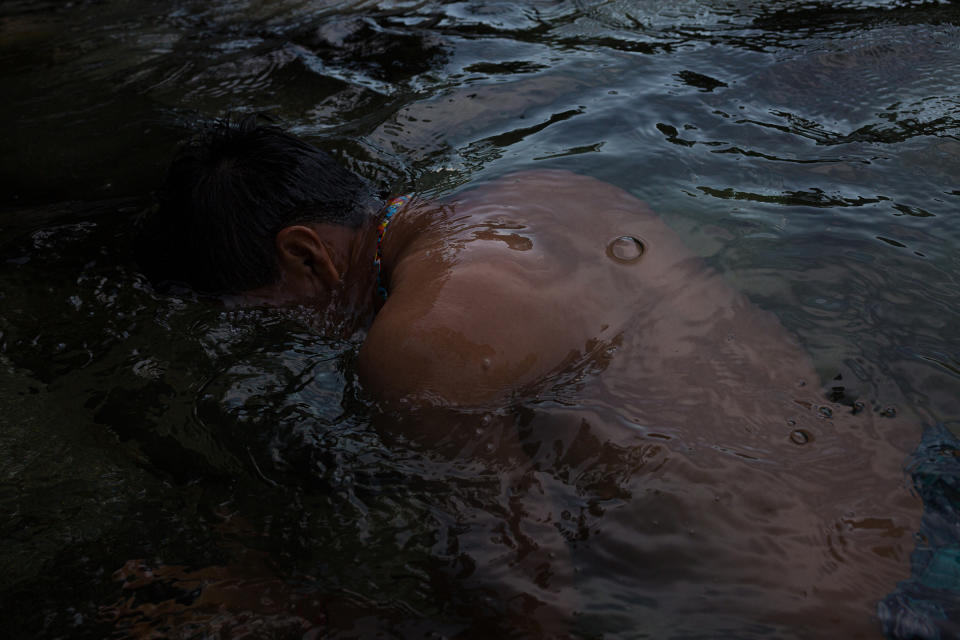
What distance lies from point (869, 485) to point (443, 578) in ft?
3.28

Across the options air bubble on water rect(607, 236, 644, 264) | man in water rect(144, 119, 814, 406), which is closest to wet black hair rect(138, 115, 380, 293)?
man in water rect(144, 119, 814, 406)

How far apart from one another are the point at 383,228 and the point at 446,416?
82cm

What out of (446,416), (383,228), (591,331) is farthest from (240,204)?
(591,331)

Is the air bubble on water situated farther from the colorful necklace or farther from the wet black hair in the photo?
the wet black hair

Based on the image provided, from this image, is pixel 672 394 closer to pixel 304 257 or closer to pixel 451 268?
pixel 451 268

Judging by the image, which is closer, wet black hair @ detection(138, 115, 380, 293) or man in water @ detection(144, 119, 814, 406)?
man in water @ detection(144, 119, 814, 406)

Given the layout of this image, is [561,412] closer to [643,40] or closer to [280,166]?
[280,166]

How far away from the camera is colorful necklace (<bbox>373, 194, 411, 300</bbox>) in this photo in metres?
2.45

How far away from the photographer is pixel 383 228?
252cm

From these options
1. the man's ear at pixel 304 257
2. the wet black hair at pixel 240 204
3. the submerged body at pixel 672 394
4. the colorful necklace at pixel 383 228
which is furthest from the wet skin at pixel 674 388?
the wet black hair at pixel 240 204

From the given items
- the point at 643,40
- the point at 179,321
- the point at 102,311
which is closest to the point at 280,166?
the point at 179,321

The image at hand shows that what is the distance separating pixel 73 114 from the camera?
181 inches

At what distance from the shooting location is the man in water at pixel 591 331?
1657 millimetres

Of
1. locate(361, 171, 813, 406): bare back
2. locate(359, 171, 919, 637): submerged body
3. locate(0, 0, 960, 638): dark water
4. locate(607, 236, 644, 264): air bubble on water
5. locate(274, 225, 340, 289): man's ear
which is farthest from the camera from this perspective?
locate(274, 225, 340, 289): man's ear
